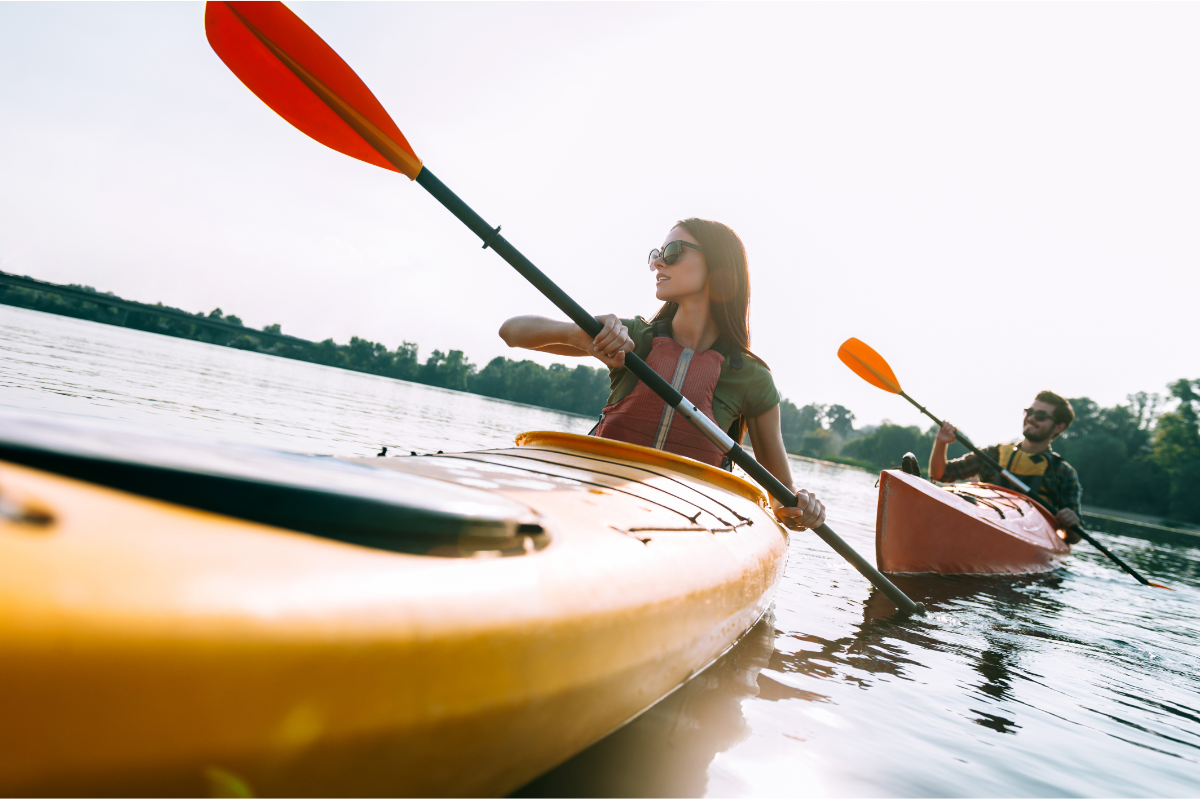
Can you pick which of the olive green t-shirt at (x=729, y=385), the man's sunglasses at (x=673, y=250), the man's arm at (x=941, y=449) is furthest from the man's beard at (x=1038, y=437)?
the man's sunglasses at (x=673, y=250)

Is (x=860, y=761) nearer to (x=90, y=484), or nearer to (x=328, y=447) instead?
(x=90, y=484)

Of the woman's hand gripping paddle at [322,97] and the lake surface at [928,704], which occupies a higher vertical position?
the woman's hand gripping paddle at [322,97]

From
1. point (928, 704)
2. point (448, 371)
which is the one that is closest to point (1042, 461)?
point (928, 704)

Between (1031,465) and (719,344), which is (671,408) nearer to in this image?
(719,344)

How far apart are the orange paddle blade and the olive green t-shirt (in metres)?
3.57

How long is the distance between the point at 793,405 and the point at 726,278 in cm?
8513

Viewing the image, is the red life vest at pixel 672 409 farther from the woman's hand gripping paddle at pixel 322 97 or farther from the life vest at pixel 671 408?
the woman's hand gripping paddle at pixel 322 97

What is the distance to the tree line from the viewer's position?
4034cm

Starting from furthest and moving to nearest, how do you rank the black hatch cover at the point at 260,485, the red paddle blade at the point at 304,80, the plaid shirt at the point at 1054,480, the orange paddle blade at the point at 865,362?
the plaid shirt at the point at 1054,480 → the orange paddle blade at the point at 865,362 → the red paddle blade at the point at 304,80 → the black hatch cover at the point at 260,485

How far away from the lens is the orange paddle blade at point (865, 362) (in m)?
6.81

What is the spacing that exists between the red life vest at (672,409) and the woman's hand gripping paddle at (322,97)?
29 centimetres

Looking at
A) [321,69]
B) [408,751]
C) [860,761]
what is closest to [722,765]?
[860,761]

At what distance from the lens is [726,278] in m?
3.58

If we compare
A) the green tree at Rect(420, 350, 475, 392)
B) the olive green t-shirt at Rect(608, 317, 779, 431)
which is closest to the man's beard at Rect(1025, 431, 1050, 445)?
the olive green t-shirt at Rect(608, 317, 779, 431)
